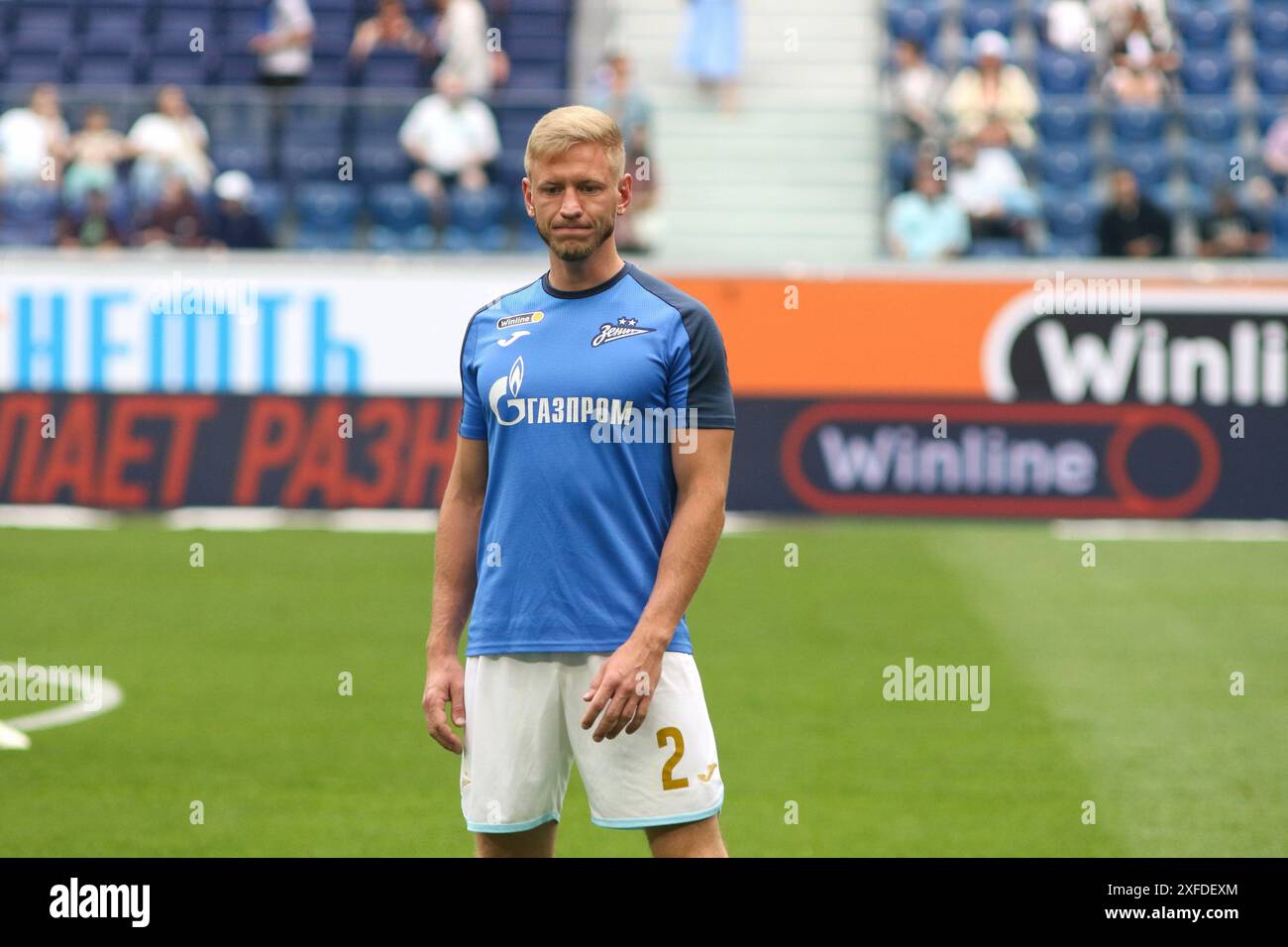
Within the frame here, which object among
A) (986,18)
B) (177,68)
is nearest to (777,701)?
(986,18)

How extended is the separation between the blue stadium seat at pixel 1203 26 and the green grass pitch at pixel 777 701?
8.12 meters

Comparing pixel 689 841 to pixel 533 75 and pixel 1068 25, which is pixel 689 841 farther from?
pixel 1068 25

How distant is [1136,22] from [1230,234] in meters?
3.76

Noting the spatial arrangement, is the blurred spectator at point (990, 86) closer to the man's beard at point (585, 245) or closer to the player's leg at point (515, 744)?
the man's beard at point (585, 245)

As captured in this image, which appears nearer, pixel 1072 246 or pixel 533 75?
pixel 1072 246

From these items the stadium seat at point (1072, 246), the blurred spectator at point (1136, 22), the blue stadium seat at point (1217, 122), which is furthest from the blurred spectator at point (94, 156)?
the blurred spectator at point (1136, 22)

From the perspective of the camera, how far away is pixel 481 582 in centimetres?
492

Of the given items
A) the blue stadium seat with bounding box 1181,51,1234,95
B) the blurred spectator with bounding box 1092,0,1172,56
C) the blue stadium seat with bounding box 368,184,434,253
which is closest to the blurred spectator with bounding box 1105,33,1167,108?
the blurred spectator with bounding box 1092,0,1172,56

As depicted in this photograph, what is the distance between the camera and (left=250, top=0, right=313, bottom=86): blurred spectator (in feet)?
67.8

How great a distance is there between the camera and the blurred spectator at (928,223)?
1759 cm

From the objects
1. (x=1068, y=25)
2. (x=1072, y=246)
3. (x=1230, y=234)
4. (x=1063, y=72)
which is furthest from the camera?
(x=1068, y=25)

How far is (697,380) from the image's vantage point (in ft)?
15.5

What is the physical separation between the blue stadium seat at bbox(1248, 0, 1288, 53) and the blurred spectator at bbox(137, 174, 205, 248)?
11.9m
